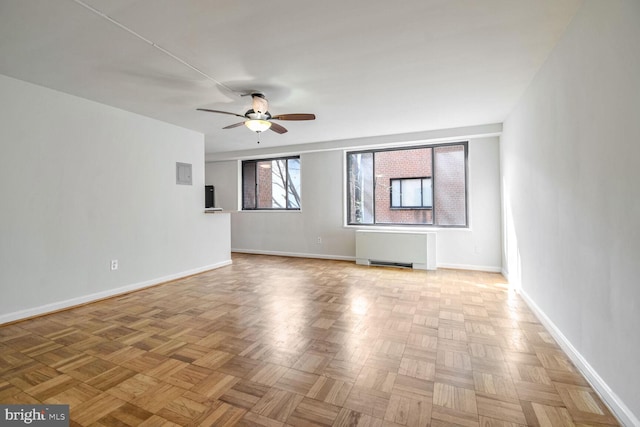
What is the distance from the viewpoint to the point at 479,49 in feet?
7.72

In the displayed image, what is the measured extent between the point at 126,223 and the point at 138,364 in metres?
2.35

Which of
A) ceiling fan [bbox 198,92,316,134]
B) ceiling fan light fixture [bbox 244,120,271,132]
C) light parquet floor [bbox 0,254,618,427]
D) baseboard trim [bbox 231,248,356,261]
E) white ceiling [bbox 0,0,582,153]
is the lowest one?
light parquet floor [bbox 0,254,618,427]

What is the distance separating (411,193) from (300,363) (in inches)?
196

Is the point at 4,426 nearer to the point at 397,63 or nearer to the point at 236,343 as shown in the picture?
the point at 236,343

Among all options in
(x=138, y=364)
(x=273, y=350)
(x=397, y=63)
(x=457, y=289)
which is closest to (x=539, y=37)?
(x=397, y=63)

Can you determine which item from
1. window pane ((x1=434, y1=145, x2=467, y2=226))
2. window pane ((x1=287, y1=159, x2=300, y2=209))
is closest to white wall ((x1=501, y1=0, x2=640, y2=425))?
window pane ((x1=434, y1=145, x2=467, y2=226))

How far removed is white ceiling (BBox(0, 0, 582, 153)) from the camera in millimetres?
1863

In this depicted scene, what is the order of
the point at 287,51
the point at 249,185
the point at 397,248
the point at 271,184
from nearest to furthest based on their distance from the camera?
the point at 287,51 < the point at 397,248 < the point at 271,184 < the point at 249,185

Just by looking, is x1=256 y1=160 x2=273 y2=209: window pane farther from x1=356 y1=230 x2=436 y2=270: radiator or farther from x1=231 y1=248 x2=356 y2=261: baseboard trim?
x1=356 y1=230 x2=436 y2=270: radiator

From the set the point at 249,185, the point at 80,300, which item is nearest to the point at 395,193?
the point at 249,185

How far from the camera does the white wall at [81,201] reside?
2.79m

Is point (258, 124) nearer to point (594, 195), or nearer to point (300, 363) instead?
point (300, 363)

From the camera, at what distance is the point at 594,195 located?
1.69 m

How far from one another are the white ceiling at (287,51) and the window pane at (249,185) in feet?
10.3
